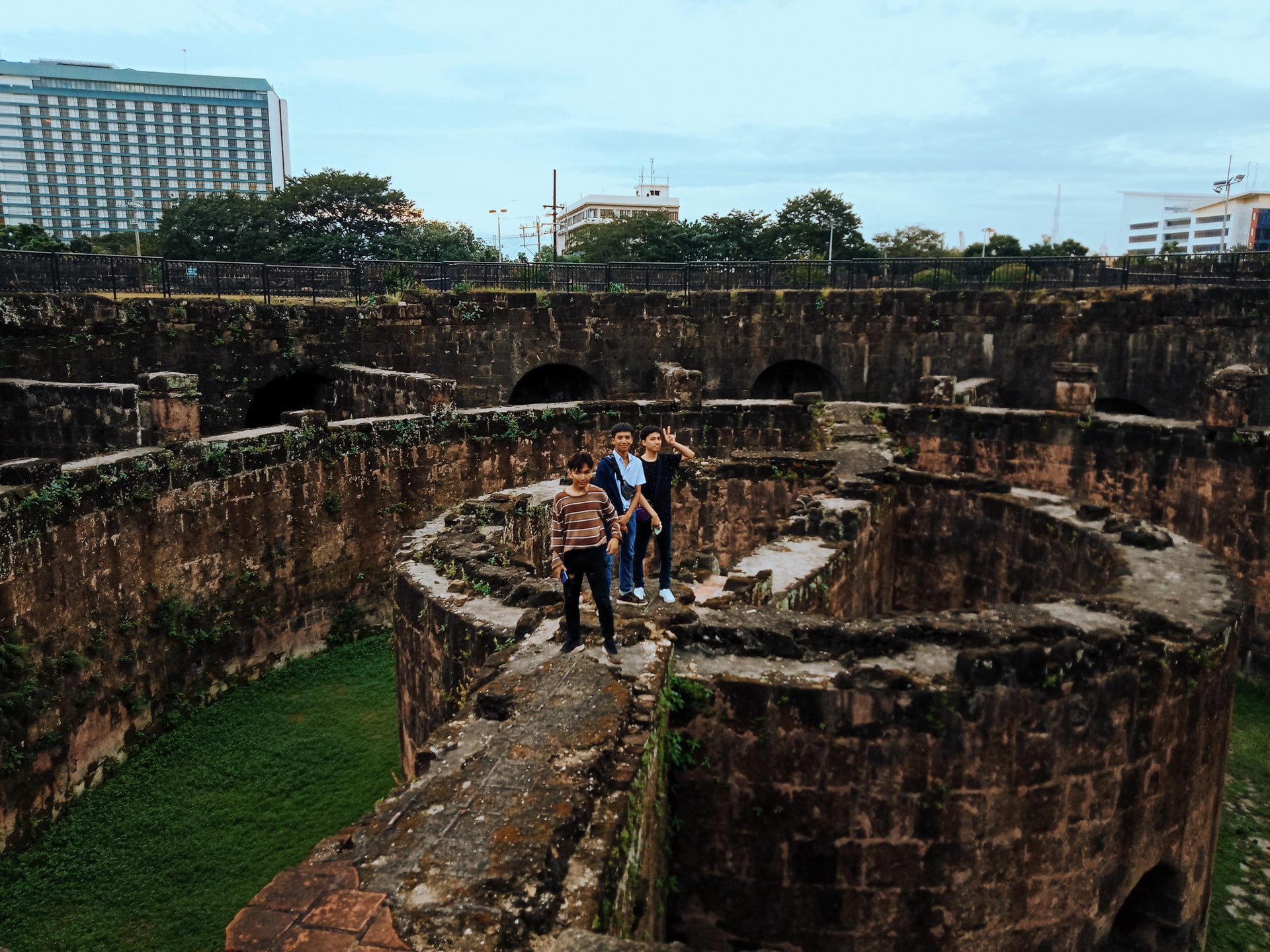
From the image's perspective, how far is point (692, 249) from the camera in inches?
1801

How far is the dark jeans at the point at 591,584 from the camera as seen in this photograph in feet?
17.8

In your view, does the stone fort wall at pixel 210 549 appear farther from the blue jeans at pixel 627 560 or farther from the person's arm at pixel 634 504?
the person's arm at pixel 634 504

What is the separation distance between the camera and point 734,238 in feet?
148

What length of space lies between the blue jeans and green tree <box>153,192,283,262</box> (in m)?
37.2

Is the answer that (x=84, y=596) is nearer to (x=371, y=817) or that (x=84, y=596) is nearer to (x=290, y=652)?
(x=290, y=652)

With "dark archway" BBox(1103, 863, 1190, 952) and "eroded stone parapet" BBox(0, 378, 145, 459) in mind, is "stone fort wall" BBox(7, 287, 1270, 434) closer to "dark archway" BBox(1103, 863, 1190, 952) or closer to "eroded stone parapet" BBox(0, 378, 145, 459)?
"eroded stone parapet" BBox(0, 378, 145, 459)

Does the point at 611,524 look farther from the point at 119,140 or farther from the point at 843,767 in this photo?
the point at 119,140

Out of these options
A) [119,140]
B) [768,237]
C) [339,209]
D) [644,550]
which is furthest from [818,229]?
[119,140]

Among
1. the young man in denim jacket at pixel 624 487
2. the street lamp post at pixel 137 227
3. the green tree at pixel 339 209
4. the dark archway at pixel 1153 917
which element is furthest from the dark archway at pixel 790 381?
the green tree at pixel 339 209

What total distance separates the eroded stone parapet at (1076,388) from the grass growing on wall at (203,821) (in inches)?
376

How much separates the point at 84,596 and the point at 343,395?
719cm

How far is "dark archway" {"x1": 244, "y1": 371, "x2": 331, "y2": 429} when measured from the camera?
17.3 m

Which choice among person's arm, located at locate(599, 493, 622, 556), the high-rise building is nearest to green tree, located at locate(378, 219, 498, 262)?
person's arm, located at locate(599, 493, 622, 556)

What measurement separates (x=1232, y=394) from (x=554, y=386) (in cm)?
1318
